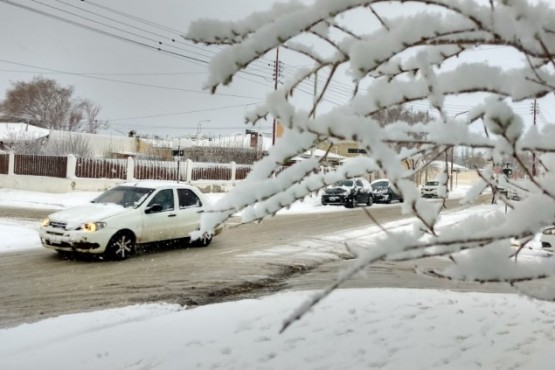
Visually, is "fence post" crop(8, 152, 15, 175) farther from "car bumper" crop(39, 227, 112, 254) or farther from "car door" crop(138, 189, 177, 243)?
"car bumper" crop(39, 227, 112, 254)

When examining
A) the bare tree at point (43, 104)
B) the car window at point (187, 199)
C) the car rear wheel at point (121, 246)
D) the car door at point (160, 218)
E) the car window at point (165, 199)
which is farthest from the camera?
the bare tree at point (43, 104)

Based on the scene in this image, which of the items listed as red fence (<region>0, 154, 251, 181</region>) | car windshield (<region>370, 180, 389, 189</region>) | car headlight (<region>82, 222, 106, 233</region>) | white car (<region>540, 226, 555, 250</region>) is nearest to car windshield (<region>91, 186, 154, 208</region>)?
car headlight (<region>82, 222, 106, 233</region>)

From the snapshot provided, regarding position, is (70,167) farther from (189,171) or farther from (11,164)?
(189,171)

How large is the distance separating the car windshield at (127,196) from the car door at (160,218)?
0.66ft

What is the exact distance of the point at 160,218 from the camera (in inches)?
435

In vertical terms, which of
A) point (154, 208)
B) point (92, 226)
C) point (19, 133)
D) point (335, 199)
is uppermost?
point (19, 133)

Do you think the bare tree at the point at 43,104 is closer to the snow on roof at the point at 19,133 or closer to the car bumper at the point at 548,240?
the snow on roof at the point at 19,133

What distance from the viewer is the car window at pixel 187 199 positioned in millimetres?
Result: 11609

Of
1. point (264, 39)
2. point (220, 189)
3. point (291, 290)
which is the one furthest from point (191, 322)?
point (220, 189)

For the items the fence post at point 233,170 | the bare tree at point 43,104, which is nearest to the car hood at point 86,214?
the fence post at point 233,170

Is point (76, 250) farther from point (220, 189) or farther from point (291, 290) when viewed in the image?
point (220, 189)

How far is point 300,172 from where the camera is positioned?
231 centimetres

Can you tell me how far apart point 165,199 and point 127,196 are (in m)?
0.79

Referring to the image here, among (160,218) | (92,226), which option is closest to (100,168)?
(160,218)
